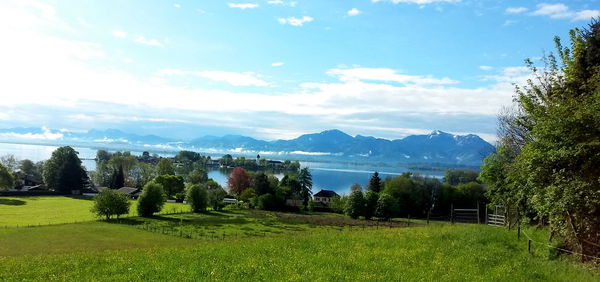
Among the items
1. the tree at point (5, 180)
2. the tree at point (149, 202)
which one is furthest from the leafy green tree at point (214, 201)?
the tree at point (5, 180)

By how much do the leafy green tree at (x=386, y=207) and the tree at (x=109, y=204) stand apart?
46.4 meters

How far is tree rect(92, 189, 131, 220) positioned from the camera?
193 feet

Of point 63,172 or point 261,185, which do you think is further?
point 261,185

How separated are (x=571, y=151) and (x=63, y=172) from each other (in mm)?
111183

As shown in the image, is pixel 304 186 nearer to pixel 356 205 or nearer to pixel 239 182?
pixel 239 182

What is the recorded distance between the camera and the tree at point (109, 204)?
58.9 metres

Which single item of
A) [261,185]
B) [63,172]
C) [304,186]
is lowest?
[304,186]

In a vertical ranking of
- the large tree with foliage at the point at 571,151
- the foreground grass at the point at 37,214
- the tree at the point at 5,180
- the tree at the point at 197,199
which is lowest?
the foreground grass at the point at 37,214

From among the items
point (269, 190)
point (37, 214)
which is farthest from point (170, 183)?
point (37, 214)

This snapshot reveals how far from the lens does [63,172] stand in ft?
331

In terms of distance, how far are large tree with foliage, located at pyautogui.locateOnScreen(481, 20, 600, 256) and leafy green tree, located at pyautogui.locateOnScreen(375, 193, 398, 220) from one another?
2403 inches

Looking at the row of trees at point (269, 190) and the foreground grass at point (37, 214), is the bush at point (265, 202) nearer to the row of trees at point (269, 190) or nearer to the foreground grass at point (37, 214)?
the row of trees at point (269, 190)

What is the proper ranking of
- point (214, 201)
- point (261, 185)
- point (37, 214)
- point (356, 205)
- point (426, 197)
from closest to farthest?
point (37, 214), point (356, 205), point (214, 201), point (426, 197), point (261, 185)

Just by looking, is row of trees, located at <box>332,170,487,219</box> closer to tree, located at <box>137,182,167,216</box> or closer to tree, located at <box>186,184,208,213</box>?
tree, located at <box>186,184,208,213</box>
